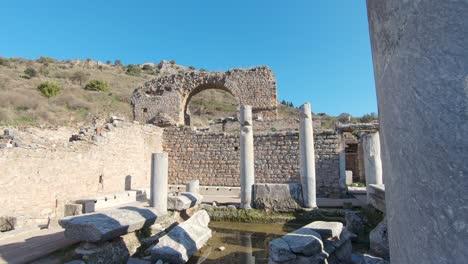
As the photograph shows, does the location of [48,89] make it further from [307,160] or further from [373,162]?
[373,162]

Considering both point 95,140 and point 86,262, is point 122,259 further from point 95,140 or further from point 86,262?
point 95,140

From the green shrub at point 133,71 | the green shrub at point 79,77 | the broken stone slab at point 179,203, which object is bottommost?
the broken stone slab at point 179,203

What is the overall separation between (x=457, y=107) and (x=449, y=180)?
0.22 metres

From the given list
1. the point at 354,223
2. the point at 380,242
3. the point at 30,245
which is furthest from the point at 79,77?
the point at 380,242

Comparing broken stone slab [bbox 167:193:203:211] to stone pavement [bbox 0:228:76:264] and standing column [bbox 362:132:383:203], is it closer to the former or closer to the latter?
stone pavement [bbox 0:228:76:264]

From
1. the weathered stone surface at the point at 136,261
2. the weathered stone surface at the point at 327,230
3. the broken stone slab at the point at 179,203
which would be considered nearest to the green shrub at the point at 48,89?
the broken stone slab at the point at 179,203

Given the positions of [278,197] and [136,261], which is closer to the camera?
[136,261]

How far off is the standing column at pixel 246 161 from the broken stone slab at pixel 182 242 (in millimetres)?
2877

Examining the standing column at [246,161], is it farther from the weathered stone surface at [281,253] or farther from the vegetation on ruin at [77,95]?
the vegetation on ruin at [77,95]

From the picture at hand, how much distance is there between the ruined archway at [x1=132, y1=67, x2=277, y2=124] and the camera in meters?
18.2

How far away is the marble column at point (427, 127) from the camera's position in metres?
0.84

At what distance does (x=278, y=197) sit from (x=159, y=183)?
11.8 feet

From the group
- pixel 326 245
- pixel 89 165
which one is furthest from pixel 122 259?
pixel 89 165

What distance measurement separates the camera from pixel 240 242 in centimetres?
648
